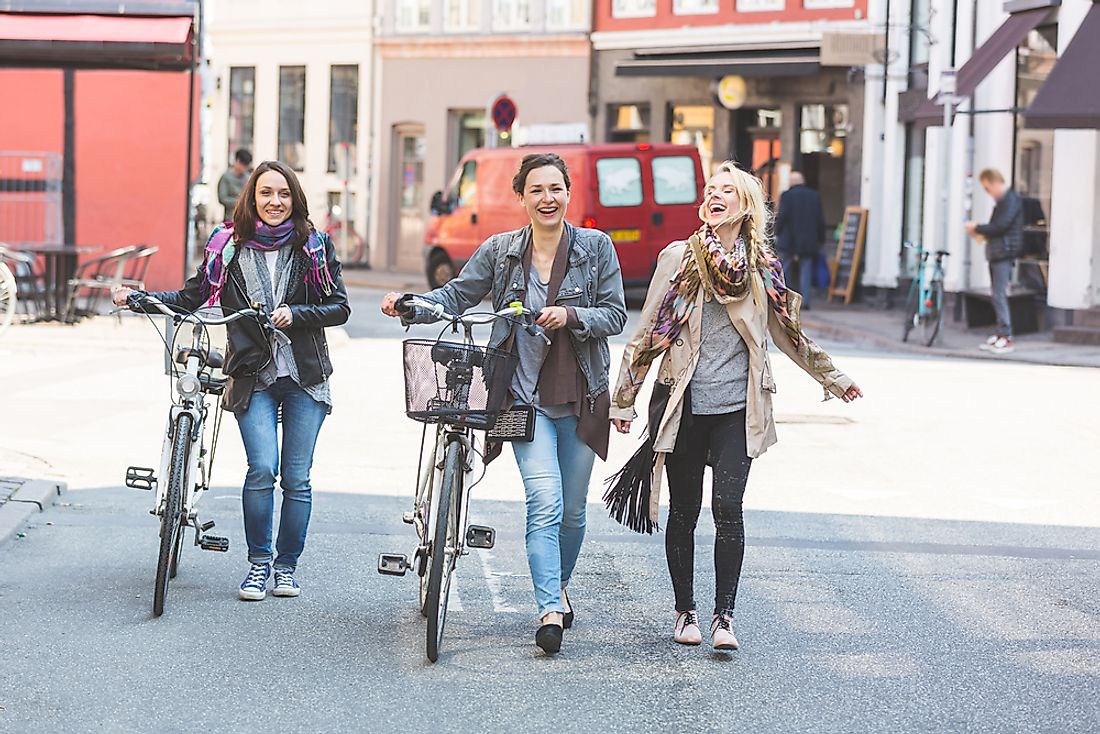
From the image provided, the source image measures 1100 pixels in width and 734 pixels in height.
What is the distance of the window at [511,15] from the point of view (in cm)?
3956

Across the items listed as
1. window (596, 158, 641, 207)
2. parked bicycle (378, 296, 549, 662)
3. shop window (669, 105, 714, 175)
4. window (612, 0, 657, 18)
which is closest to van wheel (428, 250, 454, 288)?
window (596, 158, 641, 207)

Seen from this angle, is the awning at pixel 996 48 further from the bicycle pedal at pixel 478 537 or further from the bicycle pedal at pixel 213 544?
the bicycle pedal at pixel 478 537

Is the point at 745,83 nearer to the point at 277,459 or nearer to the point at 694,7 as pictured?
the point at 694,7

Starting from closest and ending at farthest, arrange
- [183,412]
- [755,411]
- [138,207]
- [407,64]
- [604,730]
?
[604,730]
[755,411]
[183,412]
[138,207]
[407,64]

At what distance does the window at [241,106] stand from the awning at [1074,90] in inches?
953

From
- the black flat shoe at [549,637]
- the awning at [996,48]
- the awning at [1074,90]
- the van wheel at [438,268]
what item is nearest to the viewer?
the black flat shoe at [549,637]

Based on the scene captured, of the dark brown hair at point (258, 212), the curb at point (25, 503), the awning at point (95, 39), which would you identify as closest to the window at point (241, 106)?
the awning at point (95, 39)

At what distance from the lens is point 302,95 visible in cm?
4253

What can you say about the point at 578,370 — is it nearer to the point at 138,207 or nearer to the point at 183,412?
the point at 183,412

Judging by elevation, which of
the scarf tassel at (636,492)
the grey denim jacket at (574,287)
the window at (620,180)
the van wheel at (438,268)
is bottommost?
the scarf tassel at (636,492)

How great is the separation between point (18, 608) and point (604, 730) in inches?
110

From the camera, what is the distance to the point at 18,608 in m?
7.78

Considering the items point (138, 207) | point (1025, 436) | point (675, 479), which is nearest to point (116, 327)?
point (138, 207)

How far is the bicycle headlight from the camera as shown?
7.82 metres
